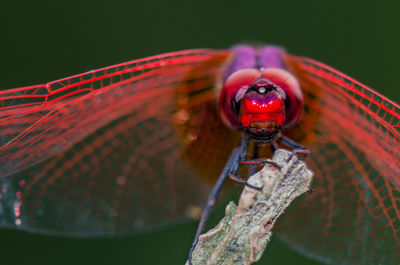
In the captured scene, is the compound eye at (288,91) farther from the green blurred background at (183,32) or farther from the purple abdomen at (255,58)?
Answer: the green blurred background at (183,32)

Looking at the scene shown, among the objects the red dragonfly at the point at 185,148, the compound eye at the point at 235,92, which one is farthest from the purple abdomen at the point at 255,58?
the compound eye at the point at 235,92

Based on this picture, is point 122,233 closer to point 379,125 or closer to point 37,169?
point 37,169

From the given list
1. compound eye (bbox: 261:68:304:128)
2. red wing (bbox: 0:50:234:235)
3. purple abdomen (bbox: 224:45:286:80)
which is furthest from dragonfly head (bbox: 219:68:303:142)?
red wing (bbox: 0:50:234:235)

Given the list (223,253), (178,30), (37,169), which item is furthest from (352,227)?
(178,30)

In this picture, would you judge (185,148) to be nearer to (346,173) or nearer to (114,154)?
(114,154)

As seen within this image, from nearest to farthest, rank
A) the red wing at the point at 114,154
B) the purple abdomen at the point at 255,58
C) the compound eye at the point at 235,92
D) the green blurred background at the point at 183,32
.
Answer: the compound eye at the point at 235,92 < the red wing at the point at 114,154 < the purple abdomen at the point at 255,58 < the green blurred background at the point at 183,32

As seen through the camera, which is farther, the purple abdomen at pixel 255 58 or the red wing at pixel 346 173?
the purple abdomen at pixel 255 58
